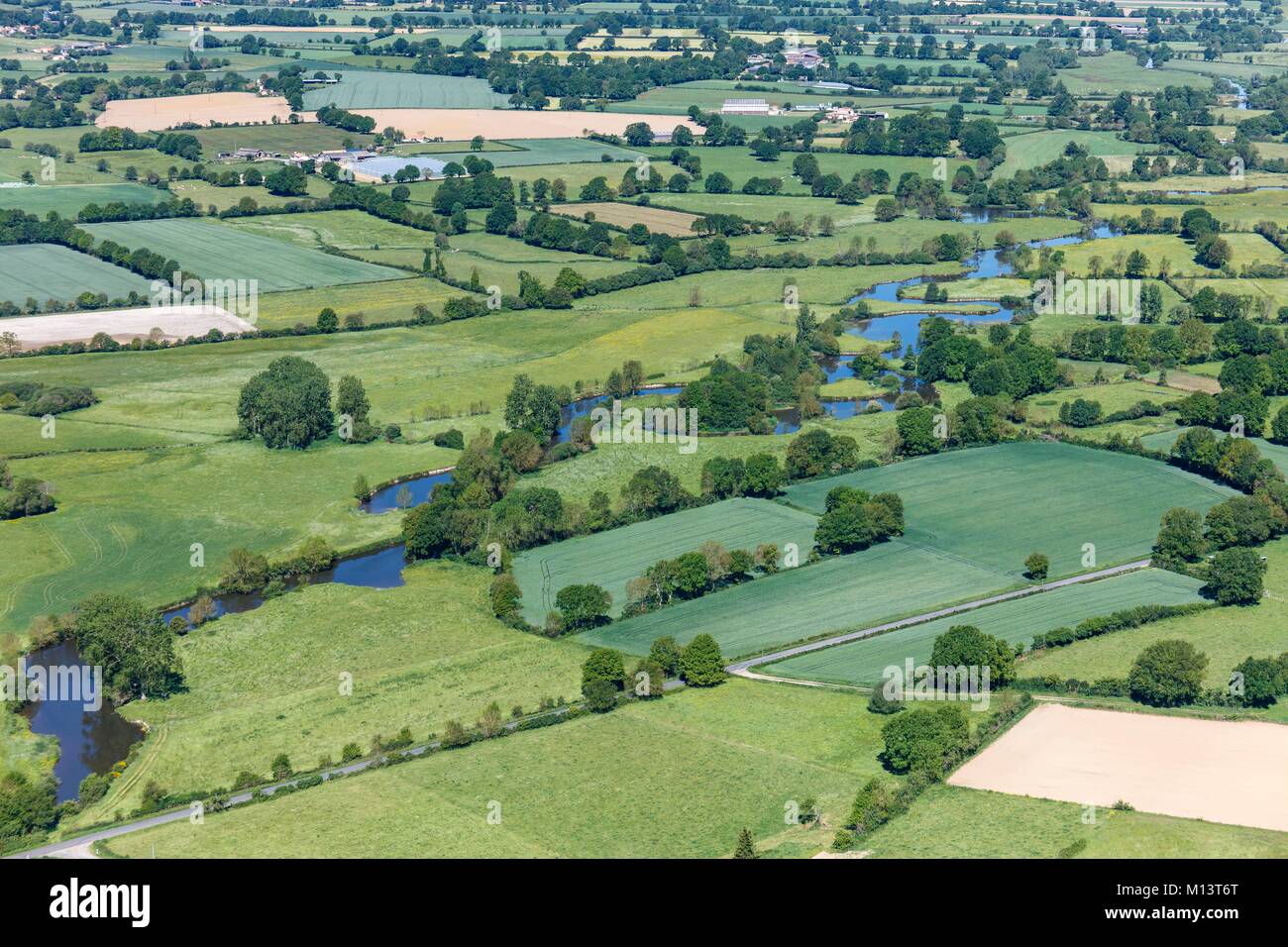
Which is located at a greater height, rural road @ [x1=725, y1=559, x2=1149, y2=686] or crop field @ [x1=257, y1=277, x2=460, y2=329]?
crop field @ [x1=257, y1=277, x2=460, y2=329]

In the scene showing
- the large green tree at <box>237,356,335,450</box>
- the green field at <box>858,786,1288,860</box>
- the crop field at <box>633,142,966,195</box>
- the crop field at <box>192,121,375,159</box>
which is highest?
the crop field at <box>192,121,375,159</box>

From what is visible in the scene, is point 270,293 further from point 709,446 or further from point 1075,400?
point 1075,400

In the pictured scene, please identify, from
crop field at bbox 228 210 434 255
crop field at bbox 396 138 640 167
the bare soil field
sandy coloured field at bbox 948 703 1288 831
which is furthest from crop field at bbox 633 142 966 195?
sandy coloured field at bbox 948 703 1288 831

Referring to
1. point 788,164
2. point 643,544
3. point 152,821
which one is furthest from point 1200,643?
point 788,164

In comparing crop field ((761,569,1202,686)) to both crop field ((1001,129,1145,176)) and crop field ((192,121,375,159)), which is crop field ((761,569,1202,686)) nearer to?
crop field ((1001,129,1145,176))

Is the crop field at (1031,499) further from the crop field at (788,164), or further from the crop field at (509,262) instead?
the crop field at (788,164)

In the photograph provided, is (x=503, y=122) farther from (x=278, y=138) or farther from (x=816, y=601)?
(x=816, y=601)
